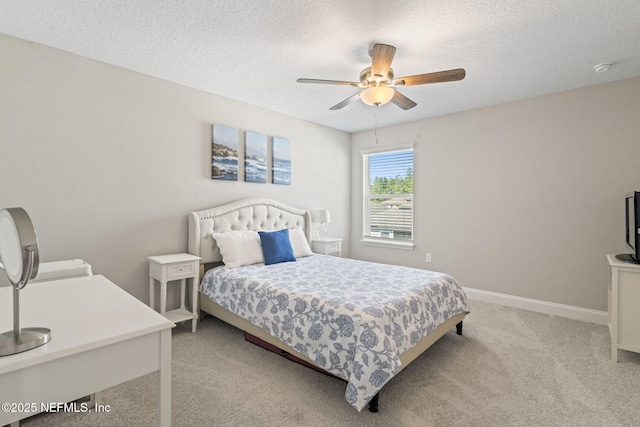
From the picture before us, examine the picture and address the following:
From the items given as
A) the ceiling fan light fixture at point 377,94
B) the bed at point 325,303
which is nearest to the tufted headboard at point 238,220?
the bed at point 325,303

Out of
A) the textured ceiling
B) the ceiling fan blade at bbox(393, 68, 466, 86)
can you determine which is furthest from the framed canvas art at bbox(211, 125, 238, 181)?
the ceiling fan blade at bbox(393, 68, 466, 86)

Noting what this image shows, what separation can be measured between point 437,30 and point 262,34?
131 cm

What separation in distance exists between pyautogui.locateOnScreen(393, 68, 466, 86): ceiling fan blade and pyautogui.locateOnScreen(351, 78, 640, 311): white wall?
1996 mm

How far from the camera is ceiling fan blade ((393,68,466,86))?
232cm

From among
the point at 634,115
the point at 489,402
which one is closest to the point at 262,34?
the point at 489,402

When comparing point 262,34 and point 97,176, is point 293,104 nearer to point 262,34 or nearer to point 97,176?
point 262,34

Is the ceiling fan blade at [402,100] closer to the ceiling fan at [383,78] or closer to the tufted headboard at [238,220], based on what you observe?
the ceiling fan at [383,78]

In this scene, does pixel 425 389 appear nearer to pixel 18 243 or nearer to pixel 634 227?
pixel 634 227

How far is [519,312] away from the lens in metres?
3.64

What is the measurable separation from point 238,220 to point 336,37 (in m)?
2.30

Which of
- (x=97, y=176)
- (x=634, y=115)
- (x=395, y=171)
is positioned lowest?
(x=97, y=176)

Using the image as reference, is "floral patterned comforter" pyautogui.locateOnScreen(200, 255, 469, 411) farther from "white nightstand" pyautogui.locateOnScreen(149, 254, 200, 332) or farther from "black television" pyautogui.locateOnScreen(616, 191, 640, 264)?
"black television" pyautogui.locateOnScreen(616, 191, 640, 264)

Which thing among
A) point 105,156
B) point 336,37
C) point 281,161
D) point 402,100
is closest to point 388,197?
point 281,161

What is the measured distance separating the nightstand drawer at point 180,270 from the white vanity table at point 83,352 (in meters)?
1.59
